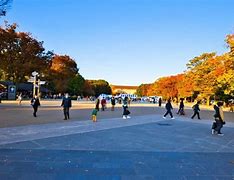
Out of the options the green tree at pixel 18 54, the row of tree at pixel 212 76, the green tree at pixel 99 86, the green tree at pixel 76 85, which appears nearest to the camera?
the row of tree at pixel 212 76

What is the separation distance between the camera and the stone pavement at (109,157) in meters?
5.66

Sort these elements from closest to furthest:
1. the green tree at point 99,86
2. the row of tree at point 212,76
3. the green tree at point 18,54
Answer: the row of tree at point 212,76 < the green tree at point 18,54 < the green tree at point 99,86

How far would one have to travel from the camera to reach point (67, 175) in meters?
5.48

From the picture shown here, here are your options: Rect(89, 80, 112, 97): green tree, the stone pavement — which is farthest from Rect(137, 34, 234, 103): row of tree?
Rect(89, 80, 112, 97): green tree

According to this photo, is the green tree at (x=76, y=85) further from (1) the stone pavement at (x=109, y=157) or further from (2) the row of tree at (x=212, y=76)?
(1) the stone pavement at (x=109, y=157)

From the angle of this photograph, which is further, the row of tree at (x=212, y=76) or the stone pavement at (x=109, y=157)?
the row of tree at (x=212, y=76)

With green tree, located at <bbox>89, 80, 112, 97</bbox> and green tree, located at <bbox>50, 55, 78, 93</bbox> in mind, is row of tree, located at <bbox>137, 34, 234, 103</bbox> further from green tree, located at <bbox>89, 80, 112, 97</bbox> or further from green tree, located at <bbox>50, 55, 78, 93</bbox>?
green tree, located at <bbox>89, 80, 112, 97</bbox>

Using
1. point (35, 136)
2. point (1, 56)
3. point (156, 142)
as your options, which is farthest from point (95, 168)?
point (1, 56)

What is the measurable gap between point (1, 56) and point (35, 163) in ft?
126

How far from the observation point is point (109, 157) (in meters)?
7.23

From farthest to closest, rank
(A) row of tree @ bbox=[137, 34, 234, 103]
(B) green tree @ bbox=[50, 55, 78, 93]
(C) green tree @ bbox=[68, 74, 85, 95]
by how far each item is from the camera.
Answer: (C) green tree @ bbox=[68, 74, 85, 95] < (B) green tree @ bbox=[50, 55, 78, 93] < (A) row of tree @ bbox=[137, 34, 234, 103]

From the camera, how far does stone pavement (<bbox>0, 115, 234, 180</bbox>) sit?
566 centimetres

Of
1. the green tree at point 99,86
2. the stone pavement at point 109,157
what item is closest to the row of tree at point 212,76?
the stone pavement at point 109,157

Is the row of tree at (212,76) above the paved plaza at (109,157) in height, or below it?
above
